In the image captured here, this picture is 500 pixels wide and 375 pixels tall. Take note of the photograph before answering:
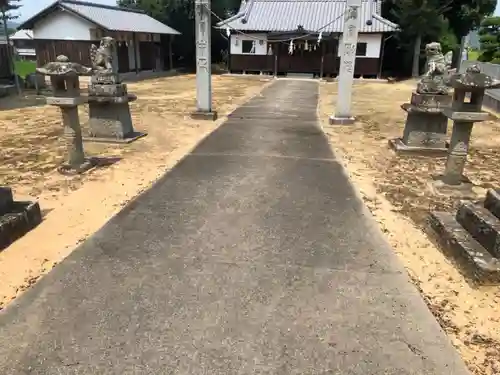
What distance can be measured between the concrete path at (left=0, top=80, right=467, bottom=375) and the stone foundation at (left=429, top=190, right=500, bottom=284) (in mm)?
737

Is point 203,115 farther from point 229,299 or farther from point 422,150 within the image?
point 229,299

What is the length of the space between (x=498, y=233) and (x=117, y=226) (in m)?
4.42

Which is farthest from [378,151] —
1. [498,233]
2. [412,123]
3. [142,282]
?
[142,282]

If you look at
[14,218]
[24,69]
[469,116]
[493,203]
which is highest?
[469,116]

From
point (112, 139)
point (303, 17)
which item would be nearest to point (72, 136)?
point (112, 139)

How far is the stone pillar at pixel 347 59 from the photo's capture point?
11.8 meters

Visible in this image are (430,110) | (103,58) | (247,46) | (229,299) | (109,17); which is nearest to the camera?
(229,299)

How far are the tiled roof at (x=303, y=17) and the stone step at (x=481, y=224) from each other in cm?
2317

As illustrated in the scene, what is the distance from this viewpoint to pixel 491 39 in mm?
23406

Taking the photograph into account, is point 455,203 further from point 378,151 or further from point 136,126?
point 136,126

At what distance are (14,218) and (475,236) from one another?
540cm

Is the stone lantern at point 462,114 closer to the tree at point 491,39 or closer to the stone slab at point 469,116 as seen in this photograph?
the stone slab at point 469,116

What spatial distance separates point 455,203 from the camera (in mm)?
6594

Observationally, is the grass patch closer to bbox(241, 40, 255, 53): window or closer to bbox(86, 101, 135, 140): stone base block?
bbox(241, 40, 255, 53): window
